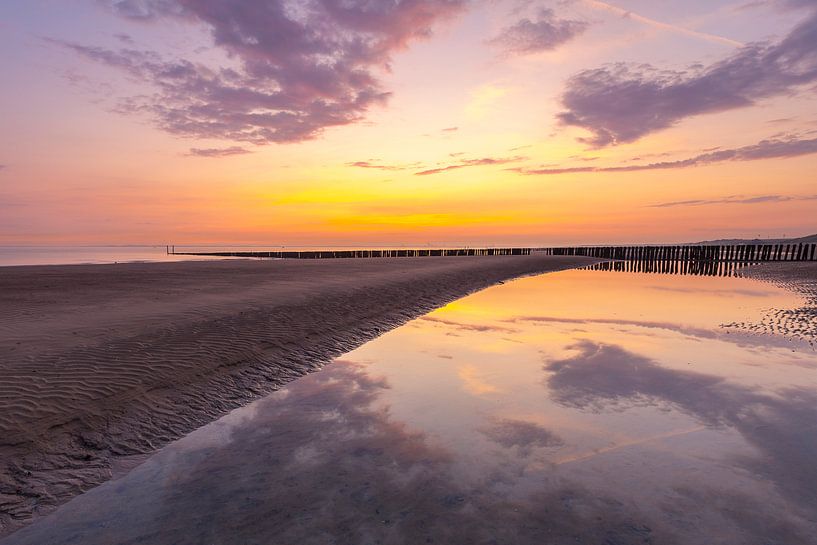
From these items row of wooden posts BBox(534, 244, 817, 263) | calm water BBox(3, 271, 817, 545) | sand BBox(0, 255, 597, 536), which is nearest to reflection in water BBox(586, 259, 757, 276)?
row of wooden posts BBox(534, 244, 817, 263)

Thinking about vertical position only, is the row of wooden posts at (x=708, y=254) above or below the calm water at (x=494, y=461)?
above

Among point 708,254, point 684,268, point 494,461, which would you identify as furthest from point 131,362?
point 708,254

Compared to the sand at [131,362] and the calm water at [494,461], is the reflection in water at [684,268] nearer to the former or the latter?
the sand at [131,362]

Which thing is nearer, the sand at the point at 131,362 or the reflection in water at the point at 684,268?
the sand at the point at 131,362

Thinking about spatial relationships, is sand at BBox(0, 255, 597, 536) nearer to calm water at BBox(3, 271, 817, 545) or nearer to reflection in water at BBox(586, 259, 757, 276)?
calm water at BBox(3, 271, 817, 545)

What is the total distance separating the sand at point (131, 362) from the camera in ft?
16.4

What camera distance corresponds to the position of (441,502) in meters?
4.21

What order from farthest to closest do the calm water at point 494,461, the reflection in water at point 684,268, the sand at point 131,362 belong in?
1. the reflection in water at point 684,268
2. the sand at point 131,362
3. the calm water at point 494,461

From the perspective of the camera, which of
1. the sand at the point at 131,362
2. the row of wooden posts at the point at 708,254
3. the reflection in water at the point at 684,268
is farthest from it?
the row of wooden posts at the point at 708,254

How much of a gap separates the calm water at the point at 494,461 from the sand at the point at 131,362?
0.58 m

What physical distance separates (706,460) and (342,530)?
4.26 m

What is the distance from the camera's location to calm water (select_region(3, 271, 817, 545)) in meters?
3.82

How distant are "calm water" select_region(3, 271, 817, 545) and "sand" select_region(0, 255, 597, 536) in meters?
0.58

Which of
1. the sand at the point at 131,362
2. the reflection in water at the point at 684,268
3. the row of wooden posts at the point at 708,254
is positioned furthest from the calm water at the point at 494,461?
the row of wooden posts at the point at 708,254
